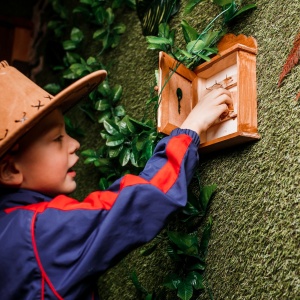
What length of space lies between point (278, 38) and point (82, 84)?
52 cm

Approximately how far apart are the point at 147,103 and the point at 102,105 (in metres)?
0.37

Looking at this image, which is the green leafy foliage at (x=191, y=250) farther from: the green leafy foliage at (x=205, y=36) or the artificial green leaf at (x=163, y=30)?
the artificial green leaf at (x=163, y=30)

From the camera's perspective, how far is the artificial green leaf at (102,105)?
1.73 m

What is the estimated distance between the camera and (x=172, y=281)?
1235 mm

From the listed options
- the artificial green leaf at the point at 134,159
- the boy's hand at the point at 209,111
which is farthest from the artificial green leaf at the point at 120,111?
the boy's hand at the point at 209,111

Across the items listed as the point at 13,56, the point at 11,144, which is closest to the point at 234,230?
the point at 11,144

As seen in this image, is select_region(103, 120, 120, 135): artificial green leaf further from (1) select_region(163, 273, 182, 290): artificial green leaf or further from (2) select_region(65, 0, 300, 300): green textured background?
(1) select_region(163, 273, 182, 290): artificial green leaf

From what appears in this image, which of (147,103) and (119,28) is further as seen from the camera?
(119,28)

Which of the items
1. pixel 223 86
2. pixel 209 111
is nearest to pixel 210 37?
pixel 223 86

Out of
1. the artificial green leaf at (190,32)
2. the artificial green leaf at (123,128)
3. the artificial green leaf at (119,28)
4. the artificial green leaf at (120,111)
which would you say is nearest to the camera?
the artificial green leaf at (190,32)

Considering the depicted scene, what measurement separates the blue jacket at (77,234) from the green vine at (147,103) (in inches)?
11.5

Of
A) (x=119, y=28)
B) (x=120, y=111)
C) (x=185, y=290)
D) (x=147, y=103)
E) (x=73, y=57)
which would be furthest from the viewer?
(x=73, y=57)

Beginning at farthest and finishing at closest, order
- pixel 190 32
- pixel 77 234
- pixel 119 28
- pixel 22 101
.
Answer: pixel 119 28 < pixel 190 32 < pixel 22 101 < pixel 77 234

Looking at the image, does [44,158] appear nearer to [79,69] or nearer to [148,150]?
[148,150]
